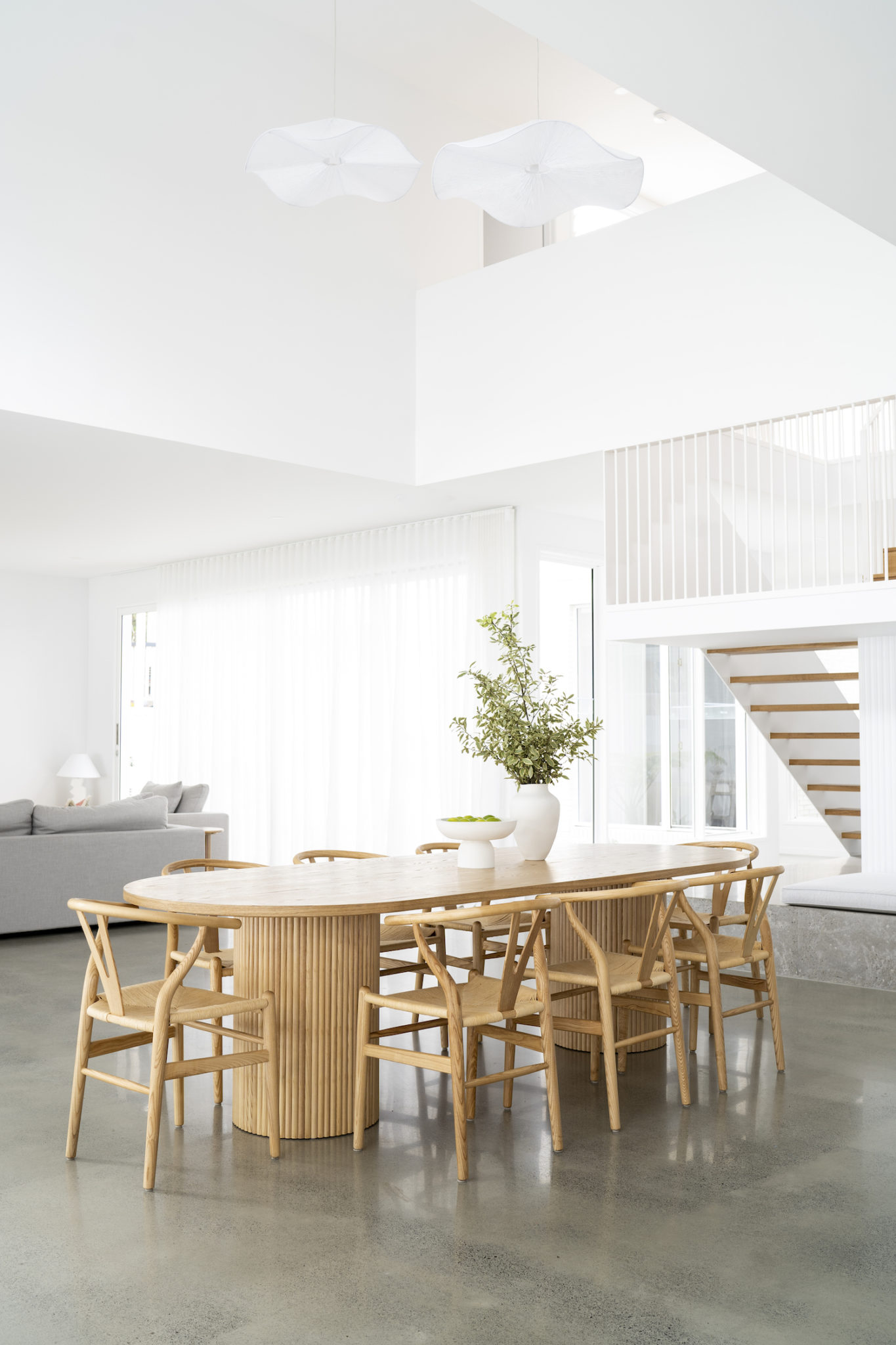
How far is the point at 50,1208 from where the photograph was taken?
2932 mm

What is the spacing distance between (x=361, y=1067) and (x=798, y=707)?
188 inches

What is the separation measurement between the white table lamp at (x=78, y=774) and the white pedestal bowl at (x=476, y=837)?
8.27 metres

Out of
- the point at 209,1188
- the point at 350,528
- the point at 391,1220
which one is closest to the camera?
the point at 391,1220

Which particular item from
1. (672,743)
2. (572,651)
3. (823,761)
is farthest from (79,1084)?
(572,651)

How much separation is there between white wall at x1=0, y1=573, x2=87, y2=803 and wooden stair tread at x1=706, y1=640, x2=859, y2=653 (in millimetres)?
7578

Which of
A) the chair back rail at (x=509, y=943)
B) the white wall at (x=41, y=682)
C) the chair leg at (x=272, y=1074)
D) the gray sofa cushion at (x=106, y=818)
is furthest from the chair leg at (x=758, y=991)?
the white wall at (x=41, y=682)

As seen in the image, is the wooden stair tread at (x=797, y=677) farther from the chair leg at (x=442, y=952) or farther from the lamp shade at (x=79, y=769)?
the lamp shade at (x=79, y=769)

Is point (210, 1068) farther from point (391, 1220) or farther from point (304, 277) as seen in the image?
point (304, 277)

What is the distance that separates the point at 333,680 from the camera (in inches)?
380

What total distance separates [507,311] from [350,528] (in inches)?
106

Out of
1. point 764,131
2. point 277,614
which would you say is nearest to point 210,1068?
point 764,131

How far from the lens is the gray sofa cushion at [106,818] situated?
7.31 meters

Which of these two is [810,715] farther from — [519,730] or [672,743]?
[519,730]

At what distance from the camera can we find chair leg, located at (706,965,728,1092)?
12.7ft
